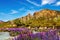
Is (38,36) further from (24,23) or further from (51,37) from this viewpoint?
(24,23)

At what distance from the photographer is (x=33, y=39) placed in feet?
16.7

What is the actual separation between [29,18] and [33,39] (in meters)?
21.7

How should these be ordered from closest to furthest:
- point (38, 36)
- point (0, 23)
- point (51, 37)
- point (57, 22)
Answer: point (51, 37) < point (38, 36) < point (57, 22) < point (0, 23)

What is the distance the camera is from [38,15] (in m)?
30.2

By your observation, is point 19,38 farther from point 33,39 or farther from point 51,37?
point 51,37

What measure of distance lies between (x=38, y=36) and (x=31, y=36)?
210 millimetres

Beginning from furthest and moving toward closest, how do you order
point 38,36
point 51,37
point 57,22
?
point 57,22, point 38,36, point 51,37

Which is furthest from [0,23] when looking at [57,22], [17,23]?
[57,22]

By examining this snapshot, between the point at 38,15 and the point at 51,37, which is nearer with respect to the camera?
the point at 51,37

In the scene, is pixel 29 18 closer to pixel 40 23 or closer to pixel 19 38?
pixel 40 23

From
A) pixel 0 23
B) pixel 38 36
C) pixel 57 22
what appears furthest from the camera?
pixel 0 23

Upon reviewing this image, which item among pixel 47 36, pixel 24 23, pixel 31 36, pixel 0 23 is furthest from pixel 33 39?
pixel 0 23

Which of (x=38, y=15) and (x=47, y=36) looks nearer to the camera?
(x=47, y=36)

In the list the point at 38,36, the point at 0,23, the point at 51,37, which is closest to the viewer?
the point at 51,37
